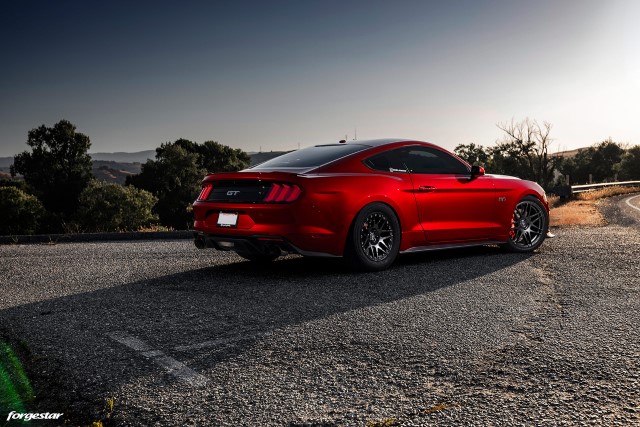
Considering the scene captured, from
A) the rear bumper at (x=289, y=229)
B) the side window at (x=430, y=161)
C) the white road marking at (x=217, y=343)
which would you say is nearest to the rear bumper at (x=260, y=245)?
the rear bumper at (x=289, y=229)

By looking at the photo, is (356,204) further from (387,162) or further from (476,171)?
(476,171)

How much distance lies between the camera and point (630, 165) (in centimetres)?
8781

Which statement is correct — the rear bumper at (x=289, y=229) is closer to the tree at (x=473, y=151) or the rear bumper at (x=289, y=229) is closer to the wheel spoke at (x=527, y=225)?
the wheel spoke at (x=527, y=225)

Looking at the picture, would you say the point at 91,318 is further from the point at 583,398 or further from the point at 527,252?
the point at 527,252

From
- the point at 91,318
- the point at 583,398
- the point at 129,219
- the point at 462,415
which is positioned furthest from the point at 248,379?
the point at 129,219

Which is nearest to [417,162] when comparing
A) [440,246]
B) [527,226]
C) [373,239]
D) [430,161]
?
[430,161]

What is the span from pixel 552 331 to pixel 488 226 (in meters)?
3.77

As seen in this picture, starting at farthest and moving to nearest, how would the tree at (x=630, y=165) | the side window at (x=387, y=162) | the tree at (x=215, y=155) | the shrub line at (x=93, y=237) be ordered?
the tree at (x=630, y=165) → the tree at (x=215, y=155) → the shrub line at (x=93, y=237) → the side window at (x=387, y=162)

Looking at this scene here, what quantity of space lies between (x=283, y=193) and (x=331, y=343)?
8.21 ft

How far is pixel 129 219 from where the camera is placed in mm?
48188

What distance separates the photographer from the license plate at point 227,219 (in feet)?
20.5

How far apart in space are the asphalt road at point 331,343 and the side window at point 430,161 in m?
1.24

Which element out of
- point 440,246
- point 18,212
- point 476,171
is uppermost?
point 476,171

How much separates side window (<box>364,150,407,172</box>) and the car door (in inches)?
3.2
